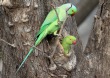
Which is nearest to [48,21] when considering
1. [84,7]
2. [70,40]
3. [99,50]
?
[70,40]

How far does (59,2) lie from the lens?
2.07m

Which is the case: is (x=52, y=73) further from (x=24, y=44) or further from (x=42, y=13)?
(x=42, y=13)

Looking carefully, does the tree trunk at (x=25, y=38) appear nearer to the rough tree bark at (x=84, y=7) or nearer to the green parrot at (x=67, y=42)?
the green parrot at (x=67, y=42)

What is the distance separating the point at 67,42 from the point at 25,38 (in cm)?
27

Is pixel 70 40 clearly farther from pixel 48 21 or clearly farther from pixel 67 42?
pixel 48 21

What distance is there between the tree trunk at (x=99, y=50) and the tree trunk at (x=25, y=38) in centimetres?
19

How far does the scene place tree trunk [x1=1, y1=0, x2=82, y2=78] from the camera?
181 cm

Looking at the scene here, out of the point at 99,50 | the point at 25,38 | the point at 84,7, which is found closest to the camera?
the point at 99,50

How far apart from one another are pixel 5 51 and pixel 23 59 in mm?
163

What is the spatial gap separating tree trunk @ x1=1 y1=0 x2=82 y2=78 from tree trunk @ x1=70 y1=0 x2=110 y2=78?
0.64ft

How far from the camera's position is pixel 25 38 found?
1862mm

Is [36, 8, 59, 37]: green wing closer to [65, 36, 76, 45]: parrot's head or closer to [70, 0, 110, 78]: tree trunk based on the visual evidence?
[65, 36, 76, 45]: parrot's head

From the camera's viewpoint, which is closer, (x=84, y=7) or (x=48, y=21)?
(x=48, y=21)

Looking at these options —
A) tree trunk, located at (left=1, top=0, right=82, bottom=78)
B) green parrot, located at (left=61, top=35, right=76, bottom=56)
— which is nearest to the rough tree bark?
tree trunk, located at (left=1, top=0, right=82, bottom=78)
